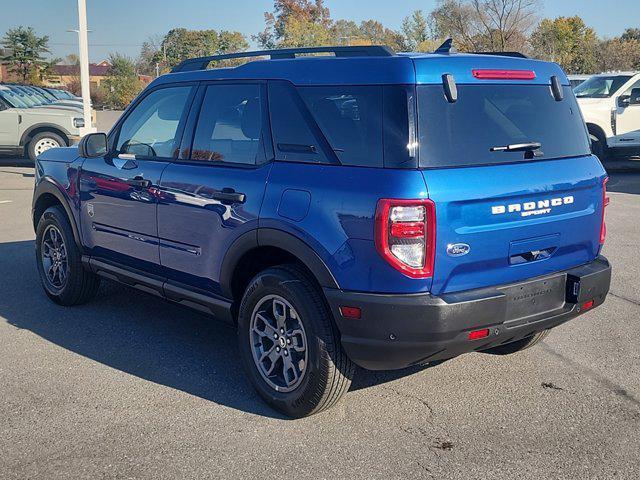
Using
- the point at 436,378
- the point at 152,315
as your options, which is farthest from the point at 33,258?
the point at 436,378

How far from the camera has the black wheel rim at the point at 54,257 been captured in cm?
606

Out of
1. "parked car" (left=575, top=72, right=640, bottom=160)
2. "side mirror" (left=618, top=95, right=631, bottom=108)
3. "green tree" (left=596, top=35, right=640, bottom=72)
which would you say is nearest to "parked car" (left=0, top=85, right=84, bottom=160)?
"parked car" (left=575, top=72, right=640, bottom=160)

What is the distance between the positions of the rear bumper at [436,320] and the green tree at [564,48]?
44.0m

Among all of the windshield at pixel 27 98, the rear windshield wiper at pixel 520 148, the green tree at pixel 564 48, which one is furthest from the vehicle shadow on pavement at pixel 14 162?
the green tree at pixel 564 48

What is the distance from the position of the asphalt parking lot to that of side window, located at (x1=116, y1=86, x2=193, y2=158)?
138 cm

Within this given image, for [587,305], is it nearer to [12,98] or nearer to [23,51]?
[12,98]

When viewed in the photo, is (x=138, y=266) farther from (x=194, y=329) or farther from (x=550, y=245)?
(x=550, y=245)

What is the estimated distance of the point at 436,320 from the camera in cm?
350

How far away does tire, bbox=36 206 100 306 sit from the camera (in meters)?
5.90

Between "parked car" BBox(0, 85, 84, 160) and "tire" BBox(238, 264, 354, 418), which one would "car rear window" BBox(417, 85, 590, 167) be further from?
"parked car" BBox(0, 85, 84, 160)

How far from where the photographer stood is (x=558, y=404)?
4.25 metres

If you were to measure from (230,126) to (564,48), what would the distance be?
50.0 meters

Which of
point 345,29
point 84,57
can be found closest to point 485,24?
point 84,57

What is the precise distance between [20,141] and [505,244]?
14292mm
